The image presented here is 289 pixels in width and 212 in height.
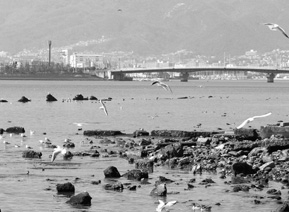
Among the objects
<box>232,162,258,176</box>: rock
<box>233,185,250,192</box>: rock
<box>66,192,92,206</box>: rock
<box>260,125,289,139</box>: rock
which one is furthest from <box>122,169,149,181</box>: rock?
<box>260,125,289,139</box>: rock

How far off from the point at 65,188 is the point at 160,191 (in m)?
3.28

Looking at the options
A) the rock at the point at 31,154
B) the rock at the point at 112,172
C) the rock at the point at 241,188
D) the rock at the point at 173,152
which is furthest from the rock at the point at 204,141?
the rock at the point at 241,188

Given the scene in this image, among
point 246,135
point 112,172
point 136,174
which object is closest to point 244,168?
point 136,174

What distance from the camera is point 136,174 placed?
33125 mm

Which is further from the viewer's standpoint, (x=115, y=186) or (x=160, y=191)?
(x=115, y=186)

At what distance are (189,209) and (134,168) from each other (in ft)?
29.7

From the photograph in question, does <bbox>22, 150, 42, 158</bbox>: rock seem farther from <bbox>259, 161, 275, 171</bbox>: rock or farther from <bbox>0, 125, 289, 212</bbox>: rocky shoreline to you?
<bbox>259, 161, 275, 171</bbox>: rock

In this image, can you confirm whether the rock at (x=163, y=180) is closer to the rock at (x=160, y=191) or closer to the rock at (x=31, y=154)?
the rock at (x=160, y=191)

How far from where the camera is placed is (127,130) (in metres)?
60.0

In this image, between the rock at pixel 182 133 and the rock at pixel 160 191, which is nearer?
the rock at pixel 160 191

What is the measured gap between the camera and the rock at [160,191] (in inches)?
1164

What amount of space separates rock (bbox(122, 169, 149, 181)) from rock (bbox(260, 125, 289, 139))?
990cm

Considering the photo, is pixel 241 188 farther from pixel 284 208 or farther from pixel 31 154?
pixel 31 154

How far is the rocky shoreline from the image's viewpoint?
30.8 meters
